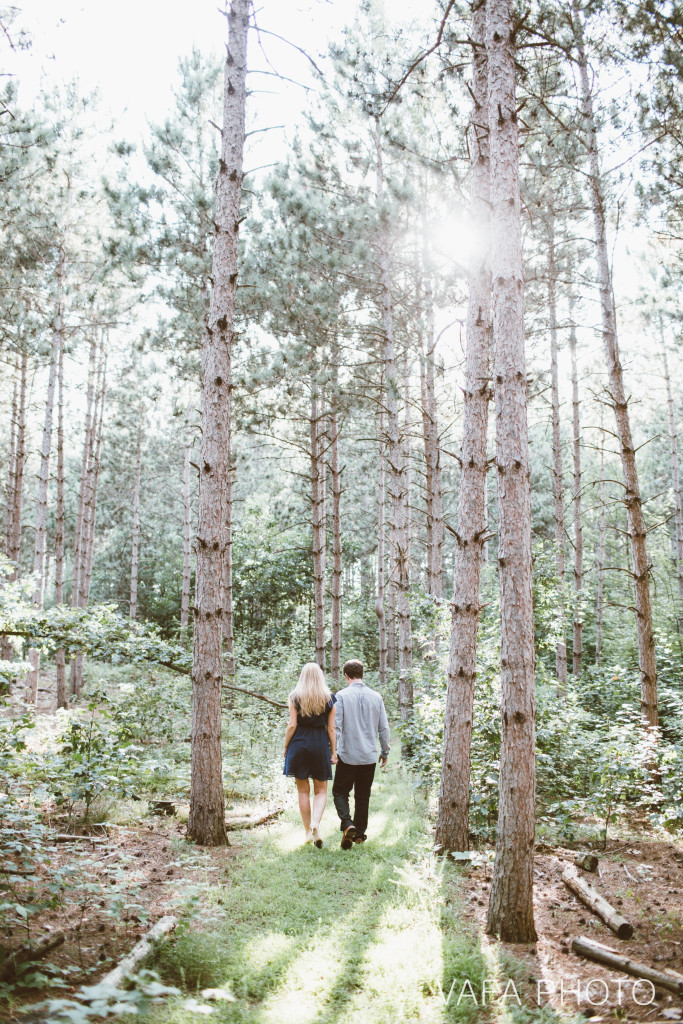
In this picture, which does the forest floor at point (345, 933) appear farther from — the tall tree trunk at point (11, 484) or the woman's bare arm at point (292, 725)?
the tall tree trunk at point (11, 484)

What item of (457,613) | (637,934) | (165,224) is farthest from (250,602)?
(637,934)

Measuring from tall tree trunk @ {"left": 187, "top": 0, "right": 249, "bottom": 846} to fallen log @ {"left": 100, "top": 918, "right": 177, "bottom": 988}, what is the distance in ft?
6.44

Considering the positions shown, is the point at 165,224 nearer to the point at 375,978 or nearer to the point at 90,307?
the point at 90,307

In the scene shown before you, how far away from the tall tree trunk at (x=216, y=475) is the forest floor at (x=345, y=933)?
48 centimetres

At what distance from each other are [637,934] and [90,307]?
14453 millimetres

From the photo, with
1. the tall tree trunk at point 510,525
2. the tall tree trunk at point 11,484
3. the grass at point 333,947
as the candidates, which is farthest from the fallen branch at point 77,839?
the tall tree trunk at point 11,484

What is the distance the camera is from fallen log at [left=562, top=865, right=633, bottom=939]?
378cm

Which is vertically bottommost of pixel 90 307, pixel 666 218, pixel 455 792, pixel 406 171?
pixel 455 792

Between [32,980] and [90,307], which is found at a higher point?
[90,307]

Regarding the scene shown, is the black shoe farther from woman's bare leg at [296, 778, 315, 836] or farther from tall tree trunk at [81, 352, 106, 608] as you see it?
tall tree trunk at [81, 352, 106, 608]

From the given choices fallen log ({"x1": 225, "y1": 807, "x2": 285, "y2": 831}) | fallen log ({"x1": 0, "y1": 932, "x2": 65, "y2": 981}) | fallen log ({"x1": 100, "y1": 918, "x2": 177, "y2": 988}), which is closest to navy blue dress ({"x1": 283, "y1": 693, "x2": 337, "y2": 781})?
fallen log ({"x1": 225, "y1": 807, "x2": 285, "y2": 831})

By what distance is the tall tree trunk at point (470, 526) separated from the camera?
539 centimetres

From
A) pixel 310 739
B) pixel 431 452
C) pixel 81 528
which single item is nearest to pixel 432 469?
pixel 431 452

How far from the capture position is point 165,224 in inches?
421
